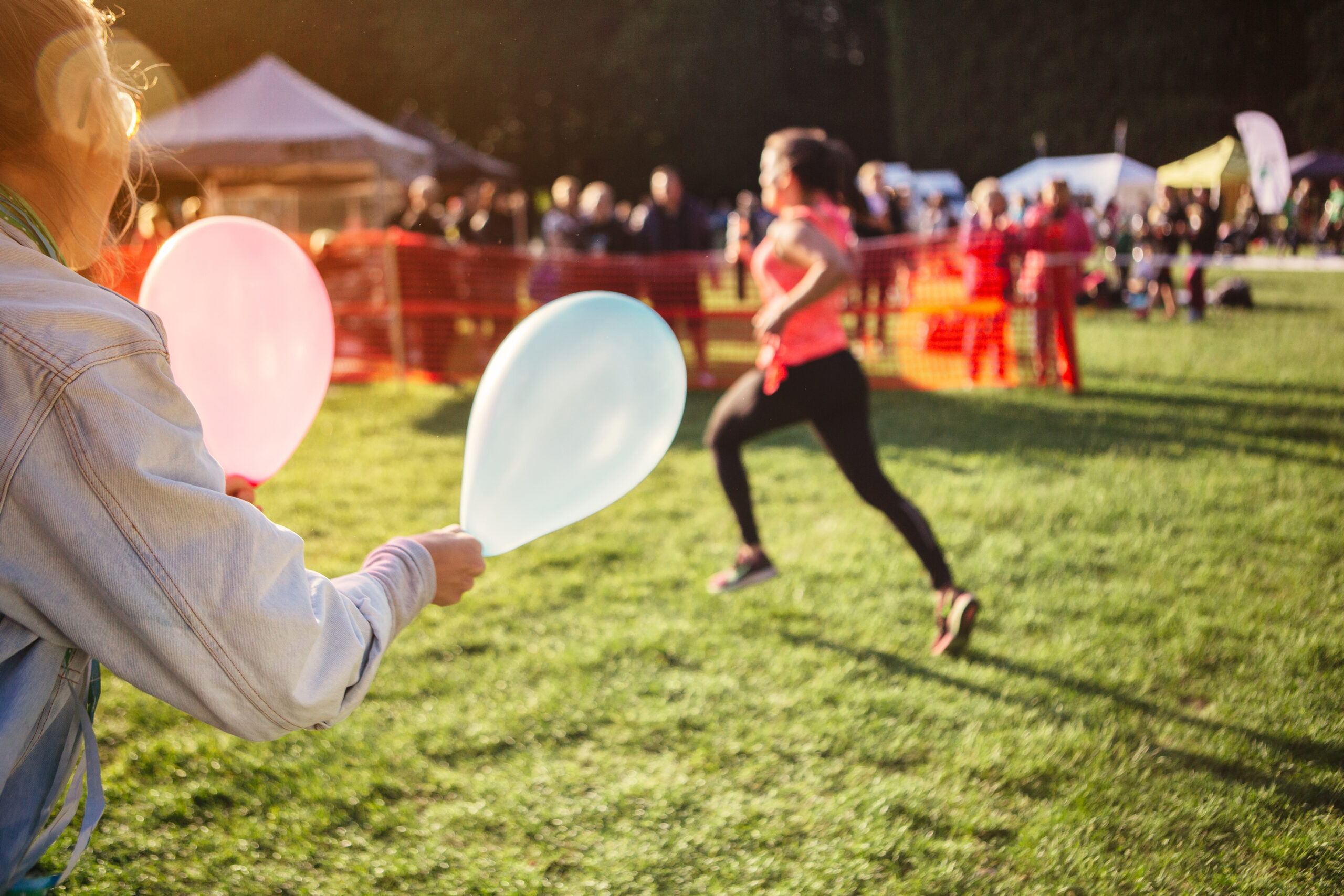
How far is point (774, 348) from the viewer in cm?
358

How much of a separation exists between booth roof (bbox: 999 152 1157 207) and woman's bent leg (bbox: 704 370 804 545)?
11.7 meters

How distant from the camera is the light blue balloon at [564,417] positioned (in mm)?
1791

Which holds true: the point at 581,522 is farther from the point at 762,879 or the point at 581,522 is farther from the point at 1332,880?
the point at 1332,880

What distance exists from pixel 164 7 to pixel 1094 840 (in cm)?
715

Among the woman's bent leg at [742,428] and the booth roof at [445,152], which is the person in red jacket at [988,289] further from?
the booth roof at [445,152]

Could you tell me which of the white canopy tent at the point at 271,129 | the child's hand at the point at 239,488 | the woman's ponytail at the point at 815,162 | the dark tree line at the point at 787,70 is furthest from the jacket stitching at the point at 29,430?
the white canopy tent at the point at 271,129

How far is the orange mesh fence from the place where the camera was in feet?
29.0

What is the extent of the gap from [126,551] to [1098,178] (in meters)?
22.0

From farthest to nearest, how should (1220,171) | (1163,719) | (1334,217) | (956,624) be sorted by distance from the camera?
(1220,171) → (1334,217) → (956,624) → (1163,719)

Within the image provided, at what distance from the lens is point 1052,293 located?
821 cm

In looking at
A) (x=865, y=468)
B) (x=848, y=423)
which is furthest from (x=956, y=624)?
(x=848, y=423)

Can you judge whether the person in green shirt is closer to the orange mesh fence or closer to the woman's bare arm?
the orange mesh fence

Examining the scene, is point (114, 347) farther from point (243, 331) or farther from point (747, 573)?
point (747, 573)

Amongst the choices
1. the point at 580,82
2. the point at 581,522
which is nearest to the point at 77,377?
the point at 581,522
